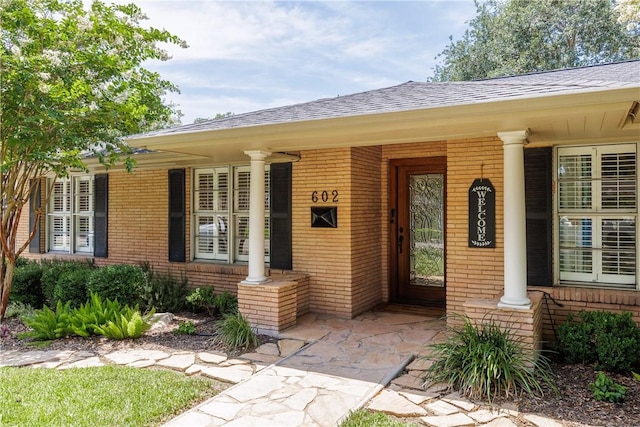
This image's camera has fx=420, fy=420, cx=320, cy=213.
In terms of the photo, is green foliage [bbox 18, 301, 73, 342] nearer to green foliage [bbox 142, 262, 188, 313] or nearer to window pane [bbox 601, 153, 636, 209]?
green foliage [bbox 142, 262, 188, 313]

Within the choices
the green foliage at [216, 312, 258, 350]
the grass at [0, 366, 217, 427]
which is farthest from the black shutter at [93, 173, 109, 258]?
the green foliage at [216, 312, 258, 350]

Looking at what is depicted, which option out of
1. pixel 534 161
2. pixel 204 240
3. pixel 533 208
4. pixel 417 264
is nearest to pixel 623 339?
pixel 533 208

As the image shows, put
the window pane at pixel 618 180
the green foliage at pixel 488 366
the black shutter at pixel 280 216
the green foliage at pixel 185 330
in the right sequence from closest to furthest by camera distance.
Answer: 1. the green foliage at pixel 488 366
2. the window pane at pixel 618 180
3. the green foliage at pixel 185 330
4. the black shutter at pixel 280 216

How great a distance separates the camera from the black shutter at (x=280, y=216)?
266 inches

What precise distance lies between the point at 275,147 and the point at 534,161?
134 inches

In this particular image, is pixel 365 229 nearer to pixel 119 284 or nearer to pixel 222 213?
pixel 222 213

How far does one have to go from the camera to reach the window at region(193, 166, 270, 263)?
7473mm

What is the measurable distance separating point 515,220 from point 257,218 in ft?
10.9

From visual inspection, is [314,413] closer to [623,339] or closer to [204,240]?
[623,339]

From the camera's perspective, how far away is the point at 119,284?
654 centimetres

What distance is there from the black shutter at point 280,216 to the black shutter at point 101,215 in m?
4.00

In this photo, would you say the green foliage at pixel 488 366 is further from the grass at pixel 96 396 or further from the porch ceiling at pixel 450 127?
the grass at pixel 96 396

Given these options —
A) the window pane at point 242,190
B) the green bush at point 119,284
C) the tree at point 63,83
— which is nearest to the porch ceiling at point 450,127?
the tree at point 63,83

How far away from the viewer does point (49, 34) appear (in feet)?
18.7
